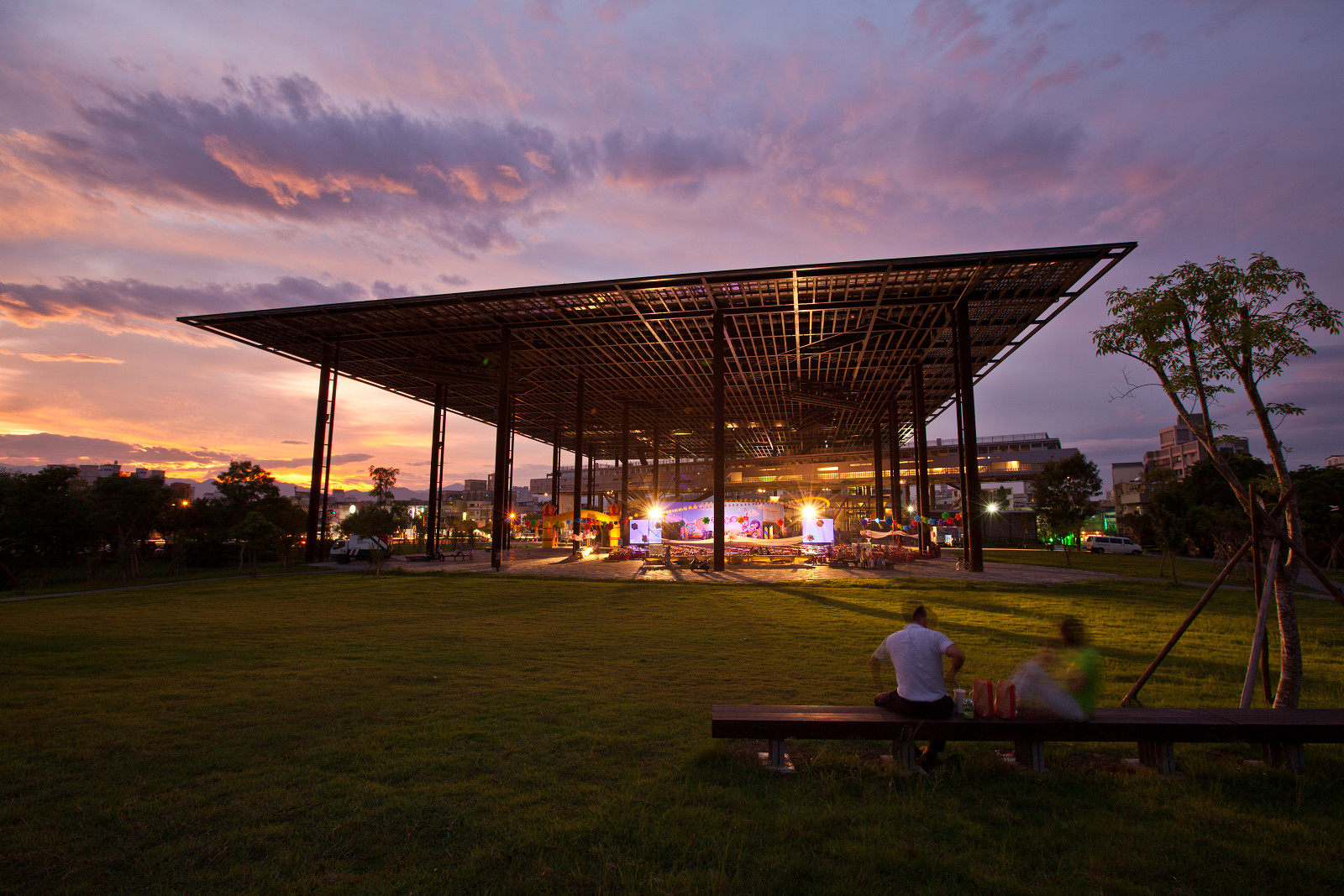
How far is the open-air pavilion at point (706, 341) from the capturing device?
23297mm

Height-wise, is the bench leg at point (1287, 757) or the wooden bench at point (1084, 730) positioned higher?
the wooden bench at point (1084, 730)

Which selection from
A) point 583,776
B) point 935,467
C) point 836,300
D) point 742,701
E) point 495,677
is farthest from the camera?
point 935,467

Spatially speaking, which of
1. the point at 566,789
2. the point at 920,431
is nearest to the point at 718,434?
the point at 920,431

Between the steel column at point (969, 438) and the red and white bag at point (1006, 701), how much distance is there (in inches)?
784

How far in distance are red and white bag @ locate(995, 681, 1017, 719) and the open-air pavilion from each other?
19.5m

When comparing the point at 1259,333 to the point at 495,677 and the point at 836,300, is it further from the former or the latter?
the point at 836,300

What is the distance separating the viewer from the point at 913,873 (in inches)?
125

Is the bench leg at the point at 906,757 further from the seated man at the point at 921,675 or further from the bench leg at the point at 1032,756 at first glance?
the bench leg at the point at 1032,756

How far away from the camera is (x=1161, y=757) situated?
4.52m

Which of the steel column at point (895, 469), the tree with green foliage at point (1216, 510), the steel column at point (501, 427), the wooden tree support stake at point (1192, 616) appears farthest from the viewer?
the steel column at point (895, 469)

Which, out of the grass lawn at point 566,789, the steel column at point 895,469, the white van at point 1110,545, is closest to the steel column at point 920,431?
the steel column at point 895,469

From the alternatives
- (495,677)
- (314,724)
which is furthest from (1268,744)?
(314,724)

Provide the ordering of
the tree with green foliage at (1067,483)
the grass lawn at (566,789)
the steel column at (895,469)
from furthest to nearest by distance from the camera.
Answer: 1. the tree with green foliage at (1067,483)
2. the steel column at (895,469)
3. the grass lawn at (566,789)

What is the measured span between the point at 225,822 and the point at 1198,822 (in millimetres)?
6425
